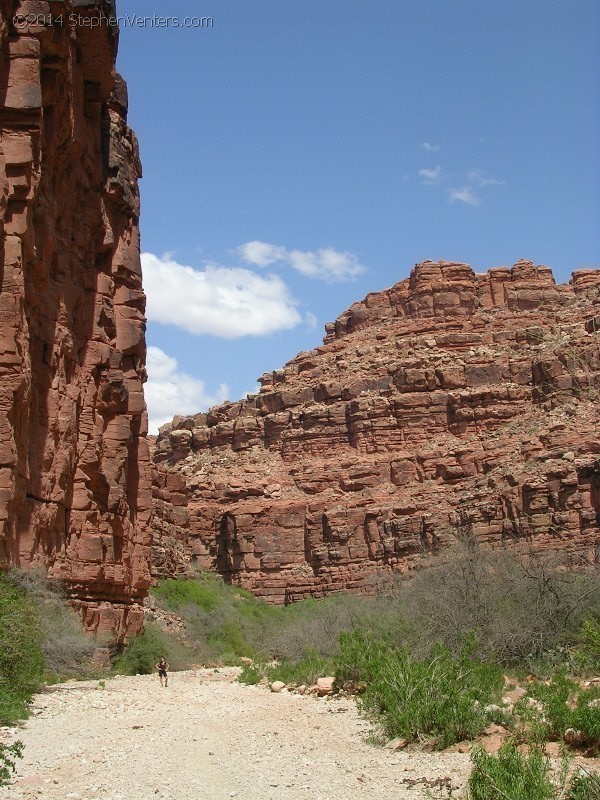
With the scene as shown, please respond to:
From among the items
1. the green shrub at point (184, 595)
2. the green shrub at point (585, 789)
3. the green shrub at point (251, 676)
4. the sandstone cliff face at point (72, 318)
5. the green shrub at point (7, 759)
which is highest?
the sandstone cliff face at point (72, 318)

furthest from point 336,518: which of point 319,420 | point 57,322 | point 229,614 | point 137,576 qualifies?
point 57,322

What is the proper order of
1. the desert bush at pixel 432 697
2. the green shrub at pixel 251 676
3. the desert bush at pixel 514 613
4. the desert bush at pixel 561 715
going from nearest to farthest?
the desert bush at pixel 561 715 < the desert bush at pixel 432 697 < the desert bush at pixel 514 613 < the green shrub at pixel 251 676

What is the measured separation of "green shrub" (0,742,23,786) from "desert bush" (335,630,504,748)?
152 inches

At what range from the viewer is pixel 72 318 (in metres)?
21.4

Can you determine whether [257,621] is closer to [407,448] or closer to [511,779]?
[407,448]

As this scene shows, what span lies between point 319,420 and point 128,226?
32.1m

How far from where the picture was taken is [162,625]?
94.9 feet

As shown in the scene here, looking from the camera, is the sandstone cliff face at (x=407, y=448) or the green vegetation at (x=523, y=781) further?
the sandstone cliff face at (x=407, y=448)

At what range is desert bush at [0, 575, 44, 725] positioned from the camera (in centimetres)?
1306

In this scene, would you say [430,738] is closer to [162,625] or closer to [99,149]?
[99,149]

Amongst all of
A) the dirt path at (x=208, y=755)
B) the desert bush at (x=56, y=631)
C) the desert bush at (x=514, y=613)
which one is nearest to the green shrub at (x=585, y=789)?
the dirt path at (x=208, y=755)

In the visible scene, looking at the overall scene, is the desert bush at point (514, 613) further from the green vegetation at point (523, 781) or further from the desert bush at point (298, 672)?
the green vegetation at point (523, 781)

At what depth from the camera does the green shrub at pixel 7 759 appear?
26.9ft

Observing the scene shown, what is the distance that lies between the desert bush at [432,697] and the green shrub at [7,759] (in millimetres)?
3852
